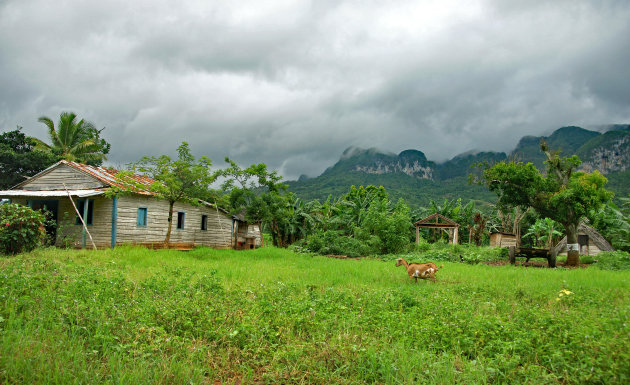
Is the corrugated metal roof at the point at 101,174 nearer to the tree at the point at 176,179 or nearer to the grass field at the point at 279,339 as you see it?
the tree at the point at 176,179

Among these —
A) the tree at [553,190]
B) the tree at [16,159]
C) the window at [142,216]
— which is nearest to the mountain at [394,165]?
the tree at [16,159]

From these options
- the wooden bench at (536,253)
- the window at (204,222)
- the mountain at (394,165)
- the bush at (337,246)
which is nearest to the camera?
the wooden bench at (536,253)

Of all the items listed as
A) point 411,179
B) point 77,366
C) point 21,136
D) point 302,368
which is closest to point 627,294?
point 302,368

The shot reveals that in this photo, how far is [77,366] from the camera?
351 cm

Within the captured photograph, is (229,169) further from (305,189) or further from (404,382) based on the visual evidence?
(305,189)

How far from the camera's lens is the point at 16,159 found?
31922 mm

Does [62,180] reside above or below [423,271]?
above

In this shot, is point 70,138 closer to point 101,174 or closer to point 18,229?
point 101,174

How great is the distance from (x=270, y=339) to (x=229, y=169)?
19.2 metres

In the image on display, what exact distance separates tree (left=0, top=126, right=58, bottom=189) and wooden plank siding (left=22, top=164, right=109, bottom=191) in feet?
39.7

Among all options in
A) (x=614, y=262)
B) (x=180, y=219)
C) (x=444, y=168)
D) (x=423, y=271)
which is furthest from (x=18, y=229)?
(x=444, y=168)

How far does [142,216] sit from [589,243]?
30.7 m

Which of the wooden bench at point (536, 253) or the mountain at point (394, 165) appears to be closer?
the wooden bench at point (536, 253)

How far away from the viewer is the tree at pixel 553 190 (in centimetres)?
1712
